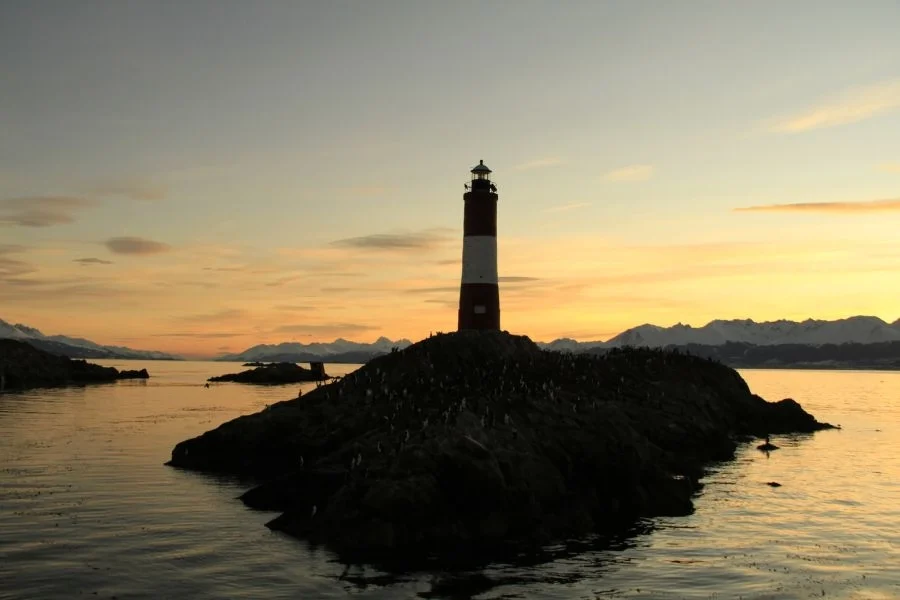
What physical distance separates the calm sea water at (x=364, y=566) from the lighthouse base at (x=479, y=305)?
18589 mm

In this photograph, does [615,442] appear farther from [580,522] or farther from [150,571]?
[150,571]

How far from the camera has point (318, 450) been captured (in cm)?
3769

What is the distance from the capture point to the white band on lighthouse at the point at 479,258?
2085 inches

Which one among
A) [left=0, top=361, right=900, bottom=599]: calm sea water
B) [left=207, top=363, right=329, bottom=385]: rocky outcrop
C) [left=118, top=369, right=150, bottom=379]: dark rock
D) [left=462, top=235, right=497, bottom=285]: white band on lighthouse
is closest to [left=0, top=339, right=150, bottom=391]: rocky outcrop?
[left=118, top=369, right=150, bottom=379]: dark rock

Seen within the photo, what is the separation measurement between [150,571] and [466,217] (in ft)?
119

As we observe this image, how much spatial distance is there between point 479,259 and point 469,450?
2809cm

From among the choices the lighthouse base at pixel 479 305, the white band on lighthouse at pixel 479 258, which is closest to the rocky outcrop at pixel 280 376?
the lighthouse base at pixel 479 305

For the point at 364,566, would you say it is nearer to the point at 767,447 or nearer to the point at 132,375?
the point at 767,447

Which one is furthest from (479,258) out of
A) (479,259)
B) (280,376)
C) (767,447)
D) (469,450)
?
(280,376)

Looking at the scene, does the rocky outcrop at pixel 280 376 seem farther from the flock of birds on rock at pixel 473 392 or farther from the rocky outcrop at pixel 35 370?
the flock of birds on rock at pixel 473 392

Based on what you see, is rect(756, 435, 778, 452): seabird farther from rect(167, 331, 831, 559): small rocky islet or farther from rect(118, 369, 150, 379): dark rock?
rect(118, 369, 150, 379): dark rock

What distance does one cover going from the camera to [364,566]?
21.6 meters

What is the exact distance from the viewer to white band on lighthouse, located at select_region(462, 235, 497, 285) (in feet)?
174

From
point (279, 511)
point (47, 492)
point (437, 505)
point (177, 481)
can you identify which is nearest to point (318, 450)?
point (177, 481)
